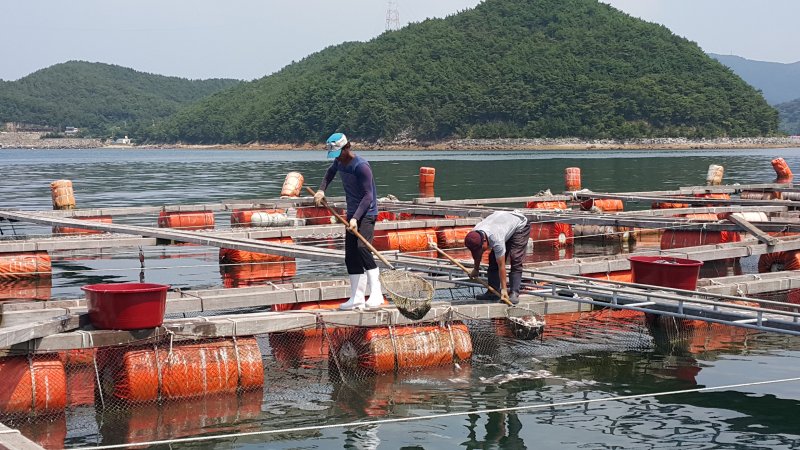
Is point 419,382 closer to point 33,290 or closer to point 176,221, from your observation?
point 33,290

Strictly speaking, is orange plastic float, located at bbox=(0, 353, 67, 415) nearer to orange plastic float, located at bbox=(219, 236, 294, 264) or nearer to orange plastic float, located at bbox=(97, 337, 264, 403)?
orange plastic float, located at bbox=(97, 337, 264, 403)

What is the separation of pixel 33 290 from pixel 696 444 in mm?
14308

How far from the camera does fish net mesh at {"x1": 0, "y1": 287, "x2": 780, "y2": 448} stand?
32.6ft

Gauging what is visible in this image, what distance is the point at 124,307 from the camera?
10.3m

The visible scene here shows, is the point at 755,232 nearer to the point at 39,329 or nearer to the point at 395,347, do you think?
the point at 395,347

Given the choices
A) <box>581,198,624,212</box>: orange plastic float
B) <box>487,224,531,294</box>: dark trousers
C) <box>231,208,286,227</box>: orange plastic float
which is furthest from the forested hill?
<box>487,224,531,294</box>: dark trousers

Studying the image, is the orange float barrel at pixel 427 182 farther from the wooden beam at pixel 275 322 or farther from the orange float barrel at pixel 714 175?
the wooden beam at pixel 275 322

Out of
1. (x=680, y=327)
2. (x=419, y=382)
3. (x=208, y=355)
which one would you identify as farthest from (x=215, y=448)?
(x=680, y=327)

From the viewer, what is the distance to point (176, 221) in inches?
1077

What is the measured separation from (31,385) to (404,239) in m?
14.7

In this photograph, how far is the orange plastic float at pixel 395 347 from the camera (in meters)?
11.8

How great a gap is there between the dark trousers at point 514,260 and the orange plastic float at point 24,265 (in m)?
11.6

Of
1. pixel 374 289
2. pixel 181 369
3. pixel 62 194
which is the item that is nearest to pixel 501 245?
pixel 374 289

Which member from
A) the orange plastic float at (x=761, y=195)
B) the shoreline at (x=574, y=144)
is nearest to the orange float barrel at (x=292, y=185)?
the orange plastic float at (x=761, y=195)
